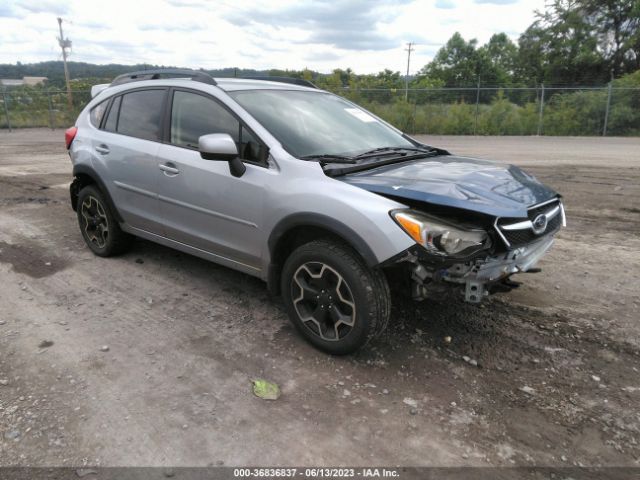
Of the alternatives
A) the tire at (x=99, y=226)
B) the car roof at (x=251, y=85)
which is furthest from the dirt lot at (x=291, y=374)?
the car roof at (x=251, y=85)

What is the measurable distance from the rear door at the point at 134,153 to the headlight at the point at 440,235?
2.38m

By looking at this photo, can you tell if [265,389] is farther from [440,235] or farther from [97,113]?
[97,113]

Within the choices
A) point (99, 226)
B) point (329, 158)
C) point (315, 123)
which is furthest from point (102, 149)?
point (329, 158)

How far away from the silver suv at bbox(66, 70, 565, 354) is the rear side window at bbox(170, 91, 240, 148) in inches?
0.5

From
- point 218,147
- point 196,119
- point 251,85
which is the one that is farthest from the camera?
point 251,85

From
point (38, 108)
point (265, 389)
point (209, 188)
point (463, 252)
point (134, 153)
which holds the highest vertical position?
point (38, 108)

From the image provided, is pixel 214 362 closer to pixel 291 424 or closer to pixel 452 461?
pixel 291 424

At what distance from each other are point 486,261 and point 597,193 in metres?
6.40

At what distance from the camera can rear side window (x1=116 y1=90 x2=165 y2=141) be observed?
14.4 feet

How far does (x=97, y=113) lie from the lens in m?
5.16

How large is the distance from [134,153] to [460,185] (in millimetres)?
2944

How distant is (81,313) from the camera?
13.1ft

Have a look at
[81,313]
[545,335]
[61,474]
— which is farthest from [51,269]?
[545,335]

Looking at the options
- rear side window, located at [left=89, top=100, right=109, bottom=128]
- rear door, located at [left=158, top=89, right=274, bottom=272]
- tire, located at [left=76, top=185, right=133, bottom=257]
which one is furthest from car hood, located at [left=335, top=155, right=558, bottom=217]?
rear side window, located at [left=89, top=100, right=109, bottom=128]
